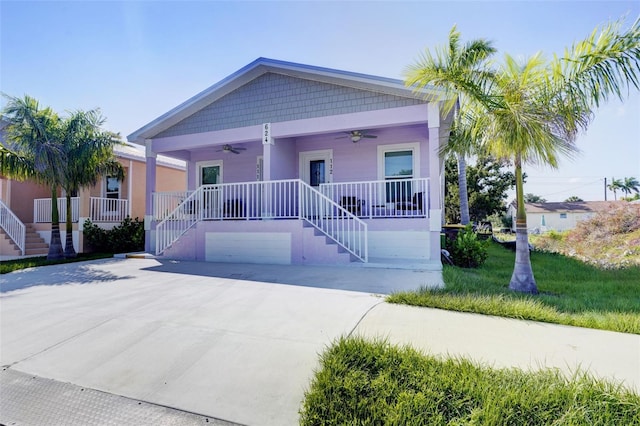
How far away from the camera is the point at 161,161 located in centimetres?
1756

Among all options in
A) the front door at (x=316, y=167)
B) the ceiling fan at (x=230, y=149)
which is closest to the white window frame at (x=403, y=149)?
the front door at (x=316, y=167)

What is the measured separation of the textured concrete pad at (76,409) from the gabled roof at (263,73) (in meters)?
7.63

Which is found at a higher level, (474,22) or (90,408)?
(474,22)

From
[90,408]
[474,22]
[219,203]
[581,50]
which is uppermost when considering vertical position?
[474,22]

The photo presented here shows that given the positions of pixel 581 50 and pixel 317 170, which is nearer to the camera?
pixel 581 50

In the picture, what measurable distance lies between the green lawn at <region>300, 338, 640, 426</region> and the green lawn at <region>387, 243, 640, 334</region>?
164cm

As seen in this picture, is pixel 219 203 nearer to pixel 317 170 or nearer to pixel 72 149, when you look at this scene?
pixel 317 170

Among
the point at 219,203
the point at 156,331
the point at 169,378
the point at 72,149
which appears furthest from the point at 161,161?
the point at 169,378

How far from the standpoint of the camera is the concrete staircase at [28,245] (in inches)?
496

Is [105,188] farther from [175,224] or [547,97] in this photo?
[547,97]

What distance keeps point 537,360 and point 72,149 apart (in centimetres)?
1332

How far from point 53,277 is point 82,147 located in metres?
5.22

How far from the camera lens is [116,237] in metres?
13.5

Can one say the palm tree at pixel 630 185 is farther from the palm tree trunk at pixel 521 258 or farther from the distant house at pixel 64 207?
the distant house at pixel 64 207
